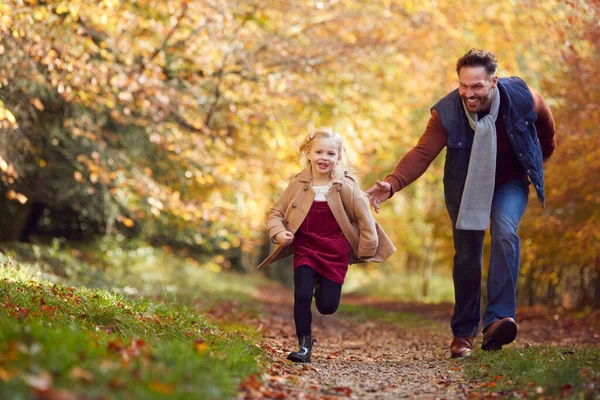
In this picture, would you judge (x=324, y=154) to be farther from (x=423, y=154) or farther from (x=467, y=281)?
(x=467, y=281)

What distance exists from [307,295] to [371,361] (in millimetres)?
944

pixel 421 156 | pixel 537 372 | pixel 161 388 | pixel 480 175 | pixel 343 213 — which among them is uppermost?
pixel 421 156

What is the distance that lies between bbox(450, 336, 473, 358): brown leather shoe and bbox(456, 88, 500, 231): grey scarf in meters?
0.93

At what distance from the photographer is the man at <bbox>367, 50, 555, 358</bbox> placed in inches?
213

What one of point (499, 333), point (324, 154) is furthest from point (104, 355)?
point (499, 333)

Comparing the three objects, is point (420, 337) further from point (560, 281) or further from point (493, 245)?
point (560, 281)

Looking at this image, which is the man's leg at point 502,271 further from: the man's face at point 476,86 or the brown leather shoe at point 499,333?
the man's face at point 476,86

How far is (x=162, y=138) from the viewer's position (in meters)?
10.4

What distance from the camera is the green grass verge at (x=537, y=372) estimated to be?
381cm

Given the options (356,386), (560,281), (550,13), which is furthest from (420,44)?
(356,386)

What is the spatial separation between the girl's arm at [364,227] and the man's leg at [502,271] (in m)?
0.92

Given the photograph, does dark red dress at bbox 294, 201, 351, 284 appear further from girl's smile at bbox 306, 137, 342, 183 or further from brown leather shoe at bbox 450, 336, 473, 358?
brown leather shoe at bbox 450, 336, 473, 358

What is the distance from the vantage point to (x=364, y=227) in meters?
5.39

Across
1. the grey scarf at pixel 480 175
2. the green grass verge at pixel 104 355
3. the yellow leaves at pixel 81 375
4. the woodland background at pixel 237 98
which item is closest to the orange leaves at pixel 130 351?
the green grass verge at pixel 104 355
